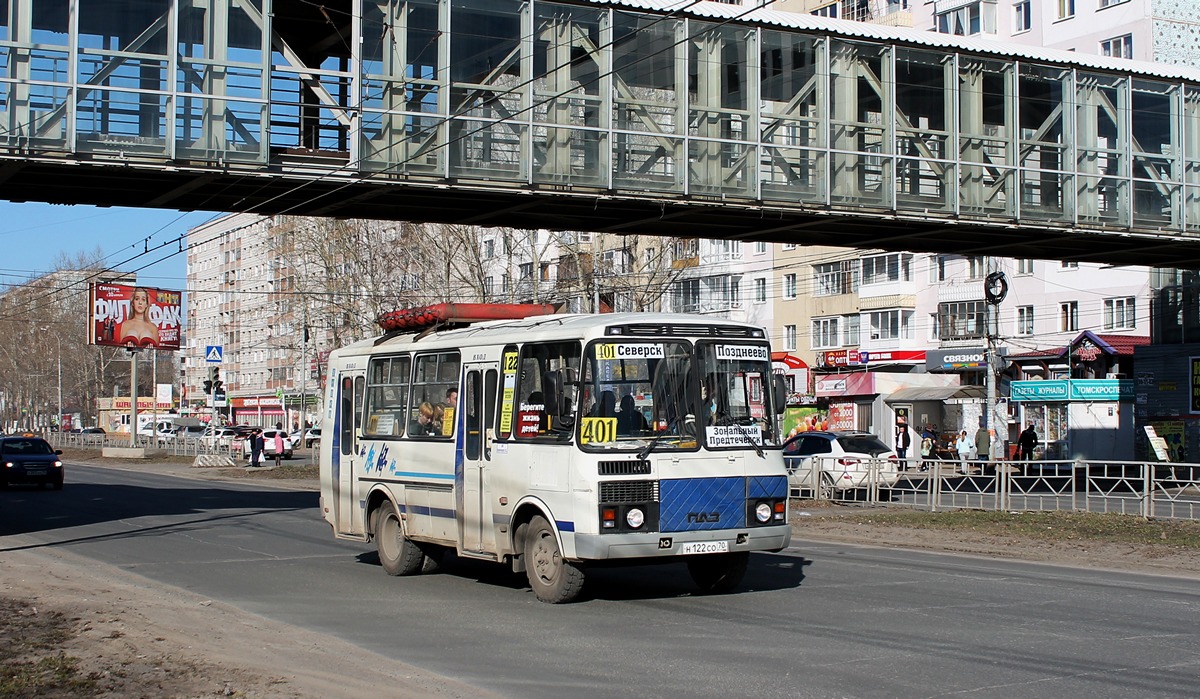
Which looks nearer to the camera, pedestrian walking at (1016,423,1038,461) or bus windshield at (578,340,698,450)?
bus windshield at (578,340,698,450)

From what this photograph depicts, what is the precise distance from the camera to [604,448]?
12031 mm

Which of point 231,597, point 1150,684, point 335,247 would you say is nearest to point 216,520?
point 231,597

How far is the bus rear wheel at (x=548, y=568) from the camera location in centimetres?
1240

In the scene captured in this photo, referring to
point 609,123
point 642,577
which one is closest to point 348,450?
point 642,577

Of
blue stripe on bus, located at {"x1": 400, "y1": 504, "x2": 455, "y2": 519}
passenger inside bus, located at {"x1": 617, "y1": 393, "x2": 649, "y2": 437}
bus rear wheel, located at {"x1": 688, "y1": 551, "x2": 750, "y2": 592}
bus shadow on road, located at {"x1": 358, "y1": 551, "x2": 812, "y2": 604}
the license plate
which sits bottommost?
bus shadow on road, located at {"x1": 358, "y1": 551, "x2": 812, "y2": 604}

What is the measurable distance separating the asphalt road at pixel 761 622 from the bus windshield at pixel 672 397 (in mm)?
1643

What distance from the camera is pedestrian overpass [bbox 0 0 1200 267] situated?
22.4m

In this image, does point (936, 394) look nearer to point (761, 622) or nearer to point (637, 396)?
point (637, 396)

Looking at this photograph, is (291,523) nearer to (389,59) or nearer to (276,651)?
(389,59)

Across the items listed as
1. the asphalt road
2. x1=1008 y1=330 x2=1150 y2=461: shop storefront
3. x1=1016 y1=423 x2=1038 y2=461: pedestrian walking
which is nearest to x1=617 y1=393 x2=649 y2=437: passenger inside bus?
the asphalt road

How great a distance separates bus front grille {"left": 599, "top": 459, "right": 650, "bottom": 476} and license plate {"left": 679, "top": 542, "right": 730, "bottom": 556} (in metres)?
Answer: 0.82

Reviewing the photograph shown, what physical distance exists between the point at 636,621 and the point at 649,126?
16.0 m

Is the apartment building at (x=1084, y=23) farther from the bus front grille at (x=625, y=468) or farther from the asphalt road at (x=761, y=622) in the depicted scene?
the bus front grille at (x=625, y=468)

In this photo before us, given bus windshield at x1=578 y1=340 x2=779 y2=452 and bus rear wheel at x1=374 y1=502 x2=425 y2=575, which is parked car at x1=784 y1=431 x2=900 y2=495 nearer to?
bus rear wheel at x1=374 y1=502 x2=425 y2=575
